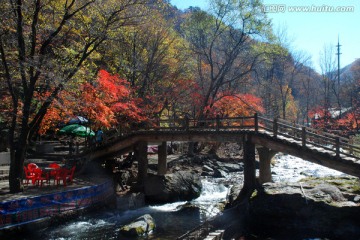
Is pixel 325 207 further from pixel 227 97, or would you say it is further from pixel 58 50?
pixel 227 97

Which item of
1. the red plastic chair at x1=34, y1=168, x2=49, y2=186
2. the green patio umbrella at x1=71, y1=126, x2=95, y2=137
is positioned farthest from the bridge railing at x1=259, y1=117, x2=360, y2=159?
the red plastic chair at x1=34, y1=168, x2=49, y2=186

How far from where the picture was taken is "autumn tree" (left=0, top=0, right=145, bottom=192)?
14625 millimetres

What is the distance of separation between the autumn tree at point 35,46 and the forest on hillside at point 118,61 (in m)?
0.05

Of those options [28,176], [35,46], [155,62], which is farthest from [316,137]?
[155,62]

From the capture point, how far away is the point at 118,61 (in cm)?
2883

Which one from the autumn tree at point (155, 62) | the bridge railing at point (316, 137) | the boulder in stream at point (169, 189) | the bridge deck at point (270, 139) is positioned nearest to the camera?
the bridge railing at point (316, 137)

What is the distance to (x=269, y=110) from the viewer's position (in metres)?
53.2

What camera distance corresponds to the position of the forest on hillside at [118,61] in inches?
611

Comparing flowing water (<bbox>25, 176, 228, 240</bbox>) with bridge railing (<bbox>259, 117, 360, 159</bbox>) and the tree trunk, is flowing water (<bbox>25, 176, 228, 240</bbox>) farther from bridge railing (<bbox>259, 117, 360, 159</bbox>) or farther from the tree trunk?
bridge railing (<bbox>259, 117, 360, 159</bbox>)

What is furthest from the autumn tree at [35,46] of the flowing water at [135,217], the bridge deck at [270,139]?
the bridge deck at [270,139]

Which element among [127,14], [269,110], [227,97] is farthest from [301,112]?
[127,14]

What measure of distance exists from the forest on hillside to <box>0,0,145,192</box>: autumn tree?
0.17ft

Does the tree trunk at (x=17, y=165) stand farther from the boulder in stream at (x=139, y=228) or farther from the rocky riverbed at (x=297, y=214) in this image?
the rocky riverbed at (x=297, y=214)

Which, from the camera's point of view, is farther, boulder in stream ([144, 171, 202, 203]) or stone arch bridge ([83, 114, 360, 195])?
boulder in stream ([144, 171, 202, 203])
